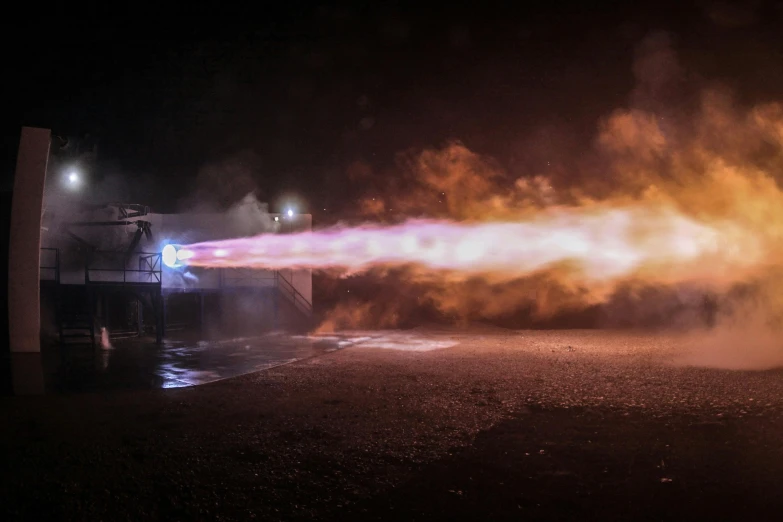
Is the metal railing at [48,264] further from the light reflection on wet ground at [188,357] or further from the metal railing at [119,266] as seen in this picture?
the light reflection on wet ground at [188,357]

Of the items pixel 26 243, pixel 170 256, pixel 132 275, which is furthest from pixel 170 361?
pixel 132 275

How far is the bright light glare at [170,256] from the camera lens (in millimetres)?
26344

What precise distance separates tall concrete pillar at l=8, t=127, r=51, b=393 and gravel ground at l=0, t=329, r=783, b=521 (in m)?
9.37

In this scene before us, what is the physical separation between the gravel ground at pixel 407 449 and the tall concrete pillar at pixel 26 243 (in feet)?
30.7

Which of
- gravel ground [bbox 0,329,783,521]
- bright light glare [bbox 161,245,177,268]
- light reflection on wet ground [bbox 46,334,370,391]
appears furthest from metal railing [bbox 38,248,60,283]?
gravel ground [bbox 0,329,783,521]

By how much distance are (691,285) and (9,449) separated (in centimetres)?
3105

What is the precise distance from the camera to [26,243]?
18.2m

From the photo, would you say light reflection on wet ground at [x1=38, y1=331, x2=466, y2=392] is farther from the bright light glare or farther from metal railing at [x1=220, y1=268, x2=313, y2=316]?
metal railing at [x1=220, y1=268, x2=313, y2=316]

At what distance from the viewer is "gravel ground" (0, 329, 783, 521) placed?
5270mm

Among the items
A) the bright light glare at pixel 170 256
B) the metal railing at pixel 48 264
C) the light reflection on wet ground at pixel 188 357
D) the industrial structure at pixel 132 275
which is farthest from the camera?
the bright light glare at pixel 170 256

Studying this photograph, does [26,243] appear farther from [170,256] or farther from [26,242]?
[170,256]

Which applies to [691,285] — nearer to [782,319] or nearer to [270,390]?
[782,319]

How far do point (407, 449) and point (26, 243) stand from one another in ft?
56.0

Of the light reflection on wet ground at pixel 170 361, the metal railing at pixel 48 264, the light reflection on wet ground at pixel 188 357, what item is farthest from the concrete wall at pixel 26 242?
the metal railing at pixel 48 264
